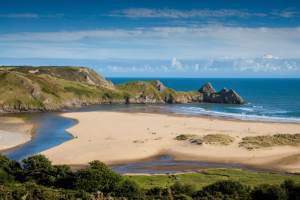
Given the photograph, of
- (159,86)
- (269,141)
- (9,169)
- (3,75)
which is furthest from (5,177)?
(159,86)

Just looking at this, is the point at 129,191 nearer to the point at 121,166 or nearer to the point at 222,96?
the point at 121,166

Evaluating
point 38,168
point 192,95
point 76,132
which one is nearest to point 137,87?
point 192,95

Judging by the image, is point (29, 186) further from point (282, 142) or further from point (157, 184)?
point (282, 142)

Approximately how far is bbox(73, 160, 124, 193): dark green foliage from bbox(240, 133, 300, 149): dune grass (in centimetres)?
3623

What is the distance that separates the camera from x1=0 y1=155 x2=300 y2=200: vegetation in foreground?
2498cm

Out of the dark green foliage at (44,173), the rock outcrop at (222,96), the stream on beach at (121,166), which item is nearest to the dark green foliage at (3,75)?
the stream on beach at (121,166)

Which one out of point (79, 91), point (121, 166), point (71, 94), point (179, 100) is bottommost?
point (121, 166)

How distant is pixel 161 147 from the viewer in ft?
171

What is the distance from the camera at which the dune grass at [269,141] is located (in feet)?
171

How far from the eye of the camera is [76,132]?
6469 centimetres

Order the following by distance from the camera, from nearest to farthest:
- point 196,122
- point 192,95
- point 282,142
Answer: point 282,142
point 196,122
point 192,95

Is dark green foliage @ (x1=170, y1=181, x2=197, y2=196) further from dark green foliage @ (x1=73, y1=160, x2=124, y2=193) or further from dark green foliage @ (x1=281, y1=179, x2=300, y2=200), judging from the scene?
dark green foliage @ (x1=281, y1=179, x2=300, y2=200)

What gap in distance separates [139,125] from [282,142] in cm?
4248

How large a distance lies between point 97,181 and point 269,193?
21017 millimetres
